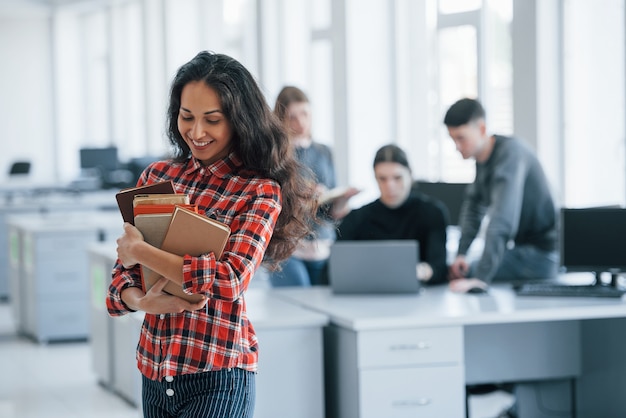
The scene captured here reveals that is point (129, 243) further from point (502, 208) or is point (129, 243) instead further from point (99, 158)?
point (99, 158)

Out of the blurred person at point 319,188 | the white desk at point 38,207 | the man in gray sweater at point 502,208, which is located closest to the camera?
the man in gray sweater at point 502,208

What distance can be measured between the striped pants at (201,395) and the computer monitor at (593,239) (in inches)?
91.3

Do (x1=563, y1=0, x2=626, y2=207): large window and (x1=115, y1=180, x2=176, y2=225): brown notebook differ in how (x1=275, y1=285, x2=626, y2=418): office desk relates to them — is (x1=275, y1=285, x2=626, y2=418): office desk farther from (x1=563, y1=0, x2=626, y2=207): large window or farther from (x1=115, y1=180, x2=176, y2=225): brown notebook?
(x1=115, y1=180, x2=176, y2=225): brown notebook

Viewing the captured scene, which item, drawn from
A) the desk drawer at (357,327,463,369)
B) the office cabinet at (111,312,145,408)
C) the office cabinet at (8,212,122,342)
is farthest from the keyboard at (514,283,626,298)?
the office cabinet at (8,212,122,342)

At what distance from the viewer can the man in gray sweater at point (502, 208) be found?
4.30 m

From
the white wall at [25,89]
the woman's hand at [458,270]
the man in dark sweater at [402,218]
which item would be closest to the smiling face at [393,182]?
the man in dark sweater at [402,218]

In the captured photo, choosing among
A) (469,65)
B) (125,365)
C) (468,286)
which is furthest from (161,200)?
(469,65)

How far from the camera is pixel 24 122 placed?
17828 mm

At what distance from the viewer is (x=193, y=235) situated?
1911mm

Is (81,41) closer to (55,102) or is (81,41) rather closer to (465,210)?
(55,102)

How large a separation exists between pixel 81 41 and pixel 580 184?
44.9 feet

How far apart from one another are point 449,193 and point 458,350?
2.04 meters

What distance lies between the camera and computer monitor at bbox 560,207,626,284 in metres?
4.00

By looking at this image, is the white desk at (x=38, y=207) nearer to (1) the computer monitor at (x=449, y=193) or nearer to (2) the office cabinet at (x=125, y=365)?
(2) the office cabinet at (x=125, y=365)
